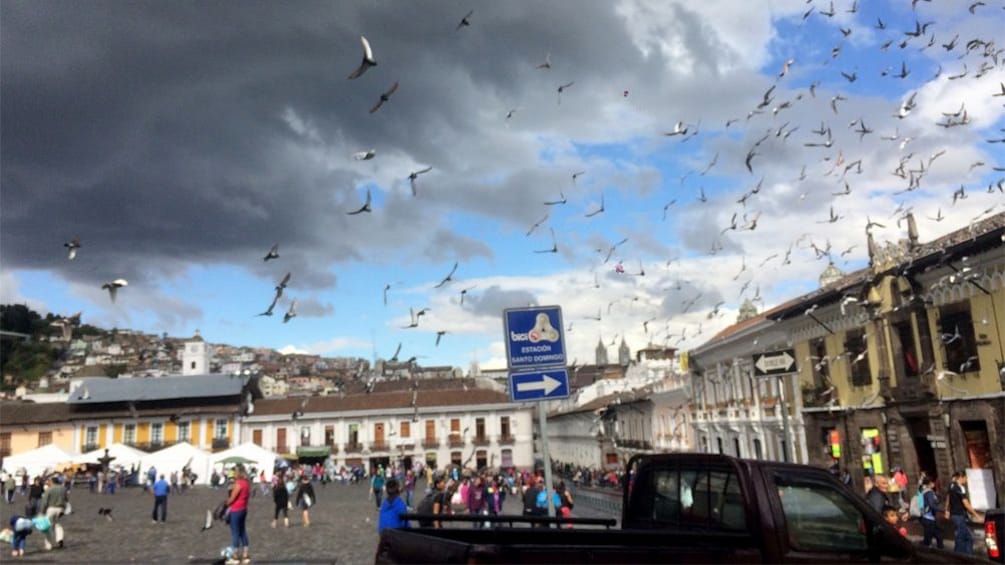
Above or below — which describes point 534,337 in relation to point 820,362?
below

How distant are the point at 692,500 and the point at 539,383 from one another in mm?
2444

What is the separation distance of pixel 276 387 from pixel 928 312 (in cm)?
13286

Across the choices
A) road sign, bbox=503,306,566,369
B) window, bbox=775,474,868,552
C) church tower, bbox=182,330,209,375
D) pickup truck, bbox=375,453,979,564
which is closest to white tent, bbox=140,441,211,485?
road sign, bbox=503,306,566,369

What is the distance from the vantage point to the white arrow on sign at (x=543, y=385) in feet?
25.3

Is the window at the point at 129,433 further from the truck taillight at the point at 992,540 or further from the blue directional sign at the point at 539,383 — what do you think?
the truck taillight at the point at 992,540

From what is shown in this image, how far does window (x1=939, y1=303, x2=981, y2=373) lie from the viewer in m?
20.8

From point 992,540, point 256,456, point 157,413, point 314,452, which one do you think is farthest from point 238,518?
point 157,413

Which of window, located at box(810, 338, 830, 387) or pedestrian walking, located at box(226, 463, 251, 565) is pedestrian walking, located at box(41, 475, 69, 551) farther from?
window, located at box(810, 338, 830, 387)

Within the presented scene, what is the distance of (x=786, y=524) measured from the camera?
4.91m

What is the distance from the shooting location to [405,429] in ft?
248

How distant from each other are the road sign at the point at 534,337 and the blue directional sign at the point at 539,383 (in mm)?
89

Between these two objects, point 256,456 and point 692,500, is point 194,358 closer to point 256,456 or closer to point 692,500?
point 256,456

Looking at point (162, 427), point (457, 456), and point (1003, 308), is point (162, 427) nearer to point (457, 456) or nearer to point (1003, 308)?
point (457, 456)

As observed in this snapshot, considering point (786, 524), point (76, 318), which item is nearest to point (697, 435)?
point (76, 318)
